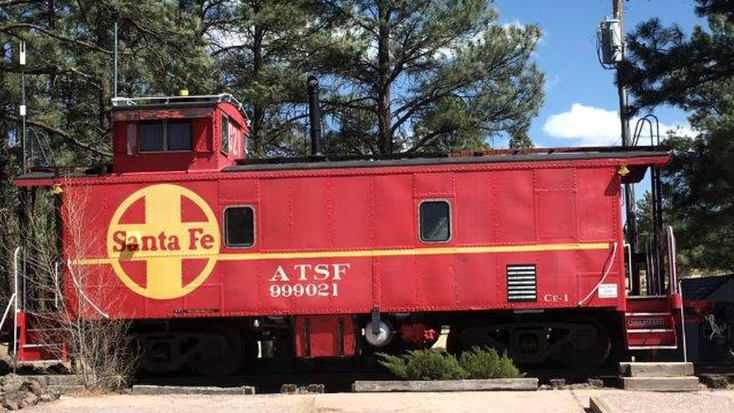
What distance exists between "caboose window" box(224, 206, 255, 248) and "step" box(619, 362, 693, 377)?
18.5 feet

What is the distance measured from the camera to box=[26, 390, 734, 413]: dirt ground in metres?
9.12

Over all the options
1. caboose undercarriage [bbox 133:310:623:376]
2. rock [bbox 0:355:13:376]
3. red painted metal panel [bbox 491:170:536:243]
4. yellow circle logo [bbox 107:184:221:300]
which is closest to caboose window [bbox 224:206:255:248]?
yellow circle logo [bbox 107:184:221:300]

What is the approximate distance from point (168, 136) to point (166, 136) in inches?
1.2

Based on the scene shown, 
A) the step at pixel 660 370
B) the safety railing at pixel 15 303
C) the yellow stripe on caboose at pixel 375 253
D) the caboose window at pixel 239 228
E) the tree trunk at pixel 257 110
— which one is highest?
the tree trunk at pixel 257 110

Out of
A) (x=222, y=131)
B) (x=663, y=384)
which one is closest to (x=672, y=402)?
(x=663, y=384)

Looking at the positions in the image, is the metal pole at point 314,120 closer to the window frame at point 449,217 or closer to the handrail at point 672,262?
the window frame at point 449,217

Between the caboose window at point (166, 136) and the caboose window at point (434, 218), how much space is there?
363 cm

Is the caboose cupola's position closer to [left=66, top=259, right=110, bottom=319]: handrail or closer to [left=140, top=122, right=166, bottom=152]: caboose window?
[left=140, top=122, right=166, bottom=152]: caboose window

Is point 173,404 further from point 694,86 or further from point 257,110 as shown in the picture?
point 257,110

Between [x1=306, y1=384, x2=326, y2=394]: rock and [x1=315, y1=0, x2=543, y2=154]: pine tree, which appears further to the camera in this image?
[x1=315, y1=0, x2=543, y2=154]: pine tree

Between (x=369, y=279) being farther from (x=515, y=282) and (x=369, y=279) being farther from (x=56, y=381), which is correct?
(x=56, y=381)

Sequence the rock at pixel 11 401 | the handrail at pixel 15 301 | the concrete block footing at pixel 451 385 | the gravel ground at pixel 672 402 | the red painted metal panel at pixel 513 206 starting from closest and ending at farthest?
1. the gravel ground at pixel 672 402
2. the rock at pixel 11 401
3. the concrete block footing at pixel 451 385
4. the handrail at pixel 15 301
5. the red painted metal panel at pixel 513 206

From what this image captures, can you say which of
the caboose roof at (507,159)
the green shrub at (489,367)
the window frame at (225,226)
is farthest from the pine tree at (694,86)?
the window frame at (225,226)

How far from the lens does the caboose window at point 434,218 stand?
11664mm
